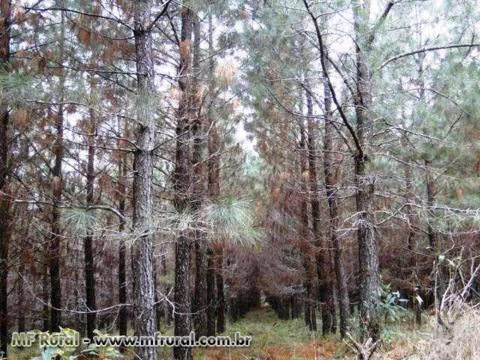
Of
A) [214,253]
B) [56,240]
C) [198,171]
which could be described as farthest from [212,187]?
[214,253]

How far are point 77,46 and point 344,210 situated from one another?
736 centimetres

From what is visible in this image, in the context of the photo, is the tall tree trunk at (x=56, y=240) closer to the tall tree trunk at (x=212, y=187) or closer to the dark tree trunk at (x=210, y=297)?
the tall tree trunk at (x=212, y=187)

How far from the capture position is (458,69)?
578 cm

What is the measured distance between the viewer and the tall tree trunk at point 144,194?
4059mm

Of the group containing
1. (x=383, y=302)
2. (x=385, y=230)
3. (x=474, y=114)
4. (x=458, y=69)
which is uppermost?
(x=458, y=69)

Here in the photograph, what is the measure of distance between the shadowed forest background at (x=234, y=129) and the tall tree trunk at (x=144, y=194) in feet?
0.06

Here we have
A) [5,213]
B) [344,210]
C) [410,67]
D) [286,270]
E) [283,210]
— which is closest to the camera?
[410,67]

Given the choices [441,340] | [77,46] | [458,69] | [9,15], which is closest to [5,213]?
[9,15]

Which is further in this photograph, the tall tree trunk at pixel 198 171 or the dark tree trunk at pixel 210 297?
the dark tree trunk at pixel 210 297

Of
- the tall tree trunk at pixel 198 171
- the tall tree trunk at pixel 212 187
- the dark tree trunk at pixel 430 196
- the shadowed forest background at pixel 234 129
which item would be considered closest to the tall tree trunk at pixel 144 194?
the shadowed forest background at pixel 234 129

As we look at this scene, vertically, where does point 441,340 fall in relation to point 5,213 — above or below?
below

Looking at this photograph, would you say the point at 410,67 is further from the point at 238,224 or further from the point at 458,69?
the point at 238,224

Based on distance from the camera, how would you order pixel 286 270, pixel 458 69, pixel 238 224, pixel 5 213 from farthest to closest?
pixel 286 270
pixel 5 213
pixel 458 69
pixel 238 224

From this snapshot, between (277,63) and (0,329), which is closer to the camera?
(277,63)
